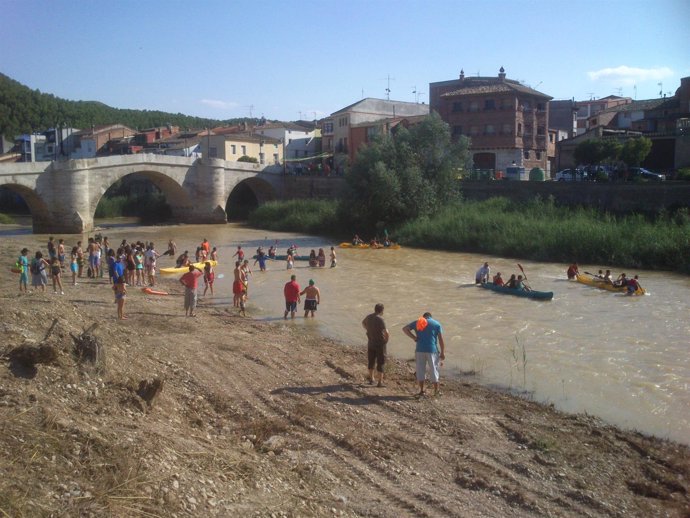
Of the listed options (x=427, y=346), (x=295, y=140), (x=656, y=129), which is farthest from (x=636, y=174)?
(x=295, y=140)

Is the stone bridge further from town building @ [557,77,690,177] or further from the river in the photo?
town building @ [557,77,690,177]

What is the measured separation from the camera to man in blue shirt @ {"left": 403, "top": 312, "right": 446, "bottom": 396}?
9.38m

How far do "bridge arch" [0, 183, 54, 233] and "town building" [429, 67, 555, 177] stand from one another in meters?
27.9

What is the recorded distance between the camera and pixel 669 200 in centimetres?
3039

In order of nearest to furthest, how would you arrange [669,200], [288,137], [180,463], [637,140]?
[180,463] → [669,200] → [637,140] → [288,137]

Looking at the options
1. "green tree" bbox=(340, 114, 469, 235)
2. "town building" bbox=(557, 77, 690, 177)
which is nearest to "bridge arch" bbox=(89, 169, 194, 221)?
"green tree" bbox=(340, 114, 469, 235)

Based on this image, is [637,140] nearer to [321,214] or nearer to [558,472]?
[321,214]

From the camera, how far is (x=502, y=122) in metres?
49.3

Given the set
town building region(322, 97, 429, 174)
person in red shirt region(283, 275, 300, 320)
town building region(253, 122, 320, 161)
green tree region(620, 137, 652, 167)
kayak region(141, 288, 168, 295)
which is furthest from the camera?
town building region(253, 122, 320, 161)

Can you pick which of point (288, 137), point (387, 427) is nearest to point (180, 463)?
point (387, 427)

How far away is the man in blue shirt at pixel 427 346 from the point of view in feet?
30.8

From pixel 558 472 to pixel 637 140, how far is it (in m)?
34.4

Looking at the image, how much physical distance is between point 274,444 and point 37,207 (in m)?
34.7

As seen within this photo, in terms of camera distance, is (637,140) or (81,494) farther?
(637,140)
